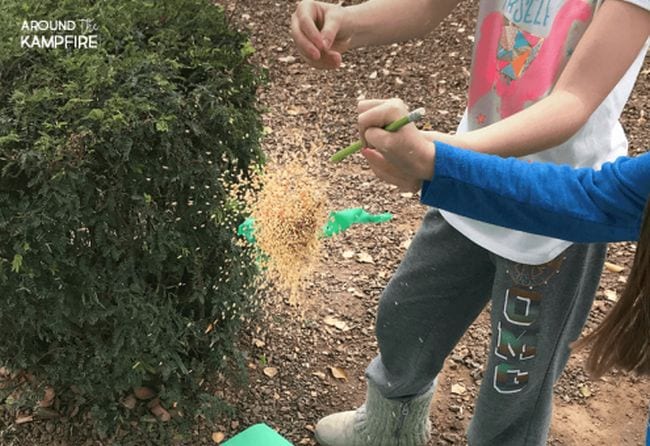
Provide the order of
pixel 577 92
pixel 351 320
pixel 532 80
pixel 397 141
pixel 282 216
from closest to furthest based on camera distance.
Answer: pixel 397 141 < pixel 577 92 < pixel 532 80 < pixel 282 216 < pixel 351 320

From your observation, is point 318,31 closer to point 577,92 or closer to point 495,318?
point 577,92

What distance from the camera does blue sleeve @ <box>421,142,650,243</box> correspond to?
1.30m

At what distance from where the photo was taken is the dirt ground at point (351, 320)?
256 cm

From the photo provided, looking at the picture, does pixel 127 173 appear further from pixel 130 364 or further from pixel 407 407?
pixel 407 407

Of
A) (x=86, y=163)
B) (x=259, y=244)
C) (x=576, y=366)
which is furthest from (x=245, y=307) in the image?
(x=576, y=366)

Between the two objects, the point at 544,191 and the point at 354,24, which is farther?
the point at 354,24

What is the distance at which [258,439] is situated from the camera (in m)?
2.23

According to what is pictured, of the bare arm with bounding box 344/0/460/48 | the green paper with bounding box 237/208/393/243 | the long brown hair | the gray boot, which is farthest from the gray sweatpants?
the green paper with bounding box 237/208/393/243

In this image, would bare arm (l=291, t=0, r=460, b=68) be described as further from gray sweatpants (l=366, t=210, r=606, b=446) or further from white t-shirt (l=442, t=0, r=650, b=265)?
gray sweatpants (l=366, t=210, r=606, b=446)

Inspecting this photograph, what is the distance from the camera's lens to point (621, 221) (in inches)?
52.6

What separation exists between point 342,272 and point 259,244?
2.66 feet

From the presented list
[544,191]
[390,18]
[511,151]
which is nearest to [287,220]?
[390,18]

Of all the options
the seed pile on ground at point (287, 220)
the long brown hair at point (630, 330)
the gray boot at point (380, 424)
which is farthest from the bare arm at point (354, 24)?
the gray boot at point (380, 424)

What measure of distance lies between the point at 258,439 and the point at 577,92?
1.32 meters
